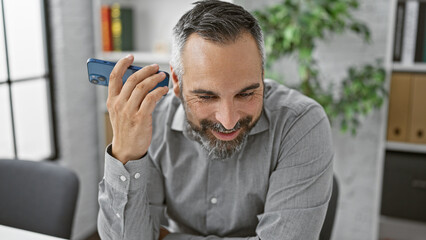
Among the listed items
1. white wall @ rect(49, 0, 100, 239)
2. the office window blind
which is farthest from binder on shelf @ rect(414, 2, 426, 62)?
the office window blind

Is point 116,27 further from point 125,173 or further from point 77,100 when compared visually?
point 125,173

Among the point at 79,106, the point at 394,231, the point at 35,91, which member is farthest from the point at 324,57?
the point at 35,91

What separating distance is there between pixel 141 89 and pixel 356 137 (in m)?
1.95

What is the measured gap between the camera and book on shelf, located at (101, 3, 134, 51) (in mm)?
2641

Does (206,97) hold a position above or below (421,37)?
below

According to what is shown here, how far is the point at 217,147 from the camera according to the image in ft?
3.69

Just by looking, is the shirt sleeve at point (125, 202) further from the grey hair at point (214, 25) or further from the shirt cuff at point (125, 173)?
the grey hair at point (214, 25)

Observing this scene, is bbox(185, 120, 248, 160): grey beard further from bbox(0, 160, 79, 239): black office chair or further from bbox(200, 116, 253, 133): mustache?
bbox(0, 160, 79, 239): black office chair

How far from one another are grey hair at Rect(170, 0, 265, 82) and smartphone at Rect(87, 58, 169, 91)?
87 millimetres

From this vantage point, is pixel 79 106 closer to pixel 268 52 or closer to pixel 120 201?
pixel 268 52

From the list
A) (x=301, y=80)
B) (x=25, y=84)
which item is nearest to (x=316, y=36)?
(x=301, y=80)

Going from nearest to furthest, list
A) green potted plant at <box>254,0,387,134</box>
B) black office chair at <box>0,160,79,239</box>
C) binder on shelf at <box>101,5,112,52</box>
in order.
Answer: black office chair at <box>0,160,79,239</box> → green potted plant at <box>254,0,387,134</box> → binder on shelf at <box>101,5,112,52</box>

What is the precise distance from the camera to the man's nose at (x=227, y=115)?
991 millimetres

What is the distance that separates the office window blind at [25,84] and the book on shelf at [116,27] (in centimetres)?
36
